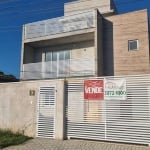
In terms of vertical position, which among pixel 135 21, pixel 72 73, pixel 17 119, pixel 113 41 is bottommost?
pixel 17 119

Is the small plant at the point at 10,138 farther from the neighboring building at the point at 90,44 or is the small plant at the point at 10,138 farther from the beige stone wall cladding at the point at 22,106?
the neighboring building at the point at 90,44

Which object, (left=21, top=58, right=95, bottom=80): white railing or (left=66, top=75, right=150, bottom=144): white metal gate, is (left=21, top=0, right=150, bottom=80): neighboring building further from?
(left=66, top=75, right=150, bottom=144): white metal gate

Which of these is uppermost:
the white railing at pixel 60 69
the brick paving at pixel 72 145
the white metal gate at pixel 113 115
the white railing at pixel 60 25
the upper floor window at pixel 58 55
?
the white railing at pixel 60 25

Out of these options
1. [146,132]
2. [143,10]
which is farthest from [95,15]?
[146,132]

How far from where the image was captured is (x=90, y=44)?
674 inches

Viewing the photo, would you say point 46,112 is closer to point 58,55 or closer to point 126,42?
point 58,55

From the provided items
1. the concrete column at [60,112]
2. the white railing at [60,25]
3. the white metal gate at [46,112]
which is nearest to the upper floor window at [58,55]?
the white railing at [60,25]

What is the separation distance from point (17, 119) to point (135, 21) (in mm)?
9721

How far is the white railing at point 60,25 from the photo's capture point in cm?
1588

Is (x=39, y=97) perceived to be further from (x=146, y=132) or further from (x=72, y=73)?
(x=146, y=132)

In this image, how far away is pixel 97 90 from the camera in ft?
37.4

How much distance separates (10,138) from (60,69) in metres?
5.77

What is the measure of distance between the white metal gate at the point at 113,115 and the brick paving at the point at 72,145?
35cm

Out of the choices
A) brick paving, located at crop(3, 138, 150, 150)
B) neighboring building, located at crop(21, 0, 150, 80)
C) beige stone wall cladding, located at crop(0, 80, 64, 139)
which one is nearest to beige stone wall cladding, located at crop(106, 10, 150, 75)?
neighboring building, located at crop(21, 0, 150, 80)
